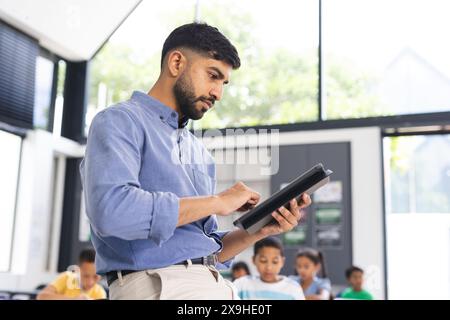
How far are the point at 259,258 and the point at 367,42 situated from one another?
2394mm

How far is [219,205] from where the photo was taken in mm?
814

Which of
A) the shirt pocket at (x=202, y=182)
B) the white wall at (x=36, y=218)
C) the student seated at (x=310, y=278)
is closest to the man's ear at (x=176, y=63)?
the shirt pocket at (x=202, y=182)

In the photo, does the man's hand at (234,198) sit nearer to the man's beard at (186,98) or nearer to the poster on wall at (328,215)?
the man's beard at (186,98)

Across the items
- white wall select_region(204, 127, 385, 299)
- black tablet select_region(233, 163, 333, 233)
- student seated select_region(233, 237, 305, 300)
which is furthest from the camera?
white wall select_region(204, 127, 385, 299)

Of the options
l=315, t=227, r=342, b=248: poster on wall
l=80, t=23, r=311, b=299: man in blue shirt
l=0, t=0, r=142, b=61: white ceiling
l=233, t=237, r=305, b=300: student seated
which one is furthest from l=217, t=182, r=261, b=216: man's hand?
l=315, t=227, r=342, b=248: poster on wall

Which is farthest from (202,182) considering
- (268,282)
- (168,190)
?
(268,282)

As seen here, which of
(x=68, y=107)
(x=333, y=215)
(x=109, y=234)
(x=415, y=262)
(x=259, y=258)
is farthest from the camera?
(x=68, y=107)

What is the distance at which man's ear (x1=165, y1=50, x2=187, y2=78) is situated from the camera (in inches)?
37.2

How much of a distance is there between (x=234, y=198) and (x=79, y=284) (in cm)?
214

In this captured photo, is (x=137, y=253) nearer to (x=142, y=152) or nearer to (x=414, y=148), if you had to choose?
(x=142, y=152)

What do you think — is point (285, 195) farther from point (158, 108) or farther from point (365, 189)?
point (365, 189)

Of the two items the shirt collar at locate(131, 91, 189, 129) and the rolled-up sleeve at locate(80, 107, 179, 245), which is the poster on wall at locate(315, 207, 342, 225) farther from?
the rolled-up sleeve at locate(80, 107, 179, 245)

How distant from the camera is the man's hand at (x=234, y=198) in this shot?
→ 2.68ft

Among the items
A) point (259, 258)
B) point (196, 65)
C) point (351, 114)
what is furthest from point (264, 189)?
point (196, 65)
